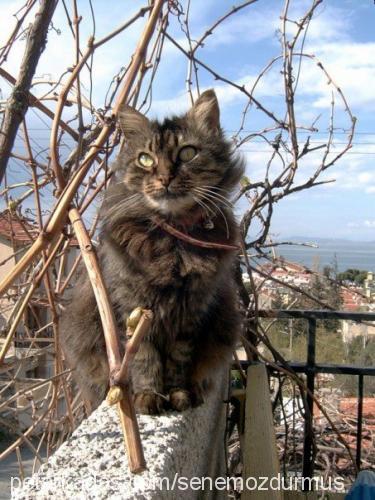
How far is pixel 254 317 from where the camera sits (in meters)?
2.25

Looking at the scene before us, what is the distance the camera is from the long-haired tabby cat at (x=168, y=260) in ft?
4.96

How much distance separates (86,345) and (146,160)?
612 mm

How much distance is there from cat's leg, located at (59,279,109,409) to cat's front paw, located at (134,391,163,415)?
0.24m

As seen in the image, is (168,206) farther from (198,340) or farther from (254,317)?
(254,317)

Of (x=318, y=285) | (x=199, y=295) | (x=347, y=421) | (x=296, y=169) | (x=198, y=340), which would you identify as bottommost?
(x=347, y=421)

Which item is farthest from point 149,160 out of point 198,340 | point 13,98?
point 13,98

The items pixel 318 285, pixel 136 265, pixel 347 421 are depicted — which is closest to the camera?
pixel 136 265

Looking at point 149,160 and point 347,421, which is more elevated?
point 149,160

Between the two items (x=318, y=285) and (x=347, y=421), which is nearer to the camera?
(x=347, y=421)

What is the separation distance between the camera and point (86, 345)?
64.6 inches

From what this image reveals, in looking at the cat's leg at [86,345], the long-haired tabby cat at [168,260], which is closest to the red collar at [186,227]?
the long-haired tabby cat at [168,260]

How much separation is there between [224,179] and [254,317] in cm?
75

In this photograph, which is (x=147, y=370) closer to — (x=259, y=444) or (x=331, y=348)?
(x=259, y=444)

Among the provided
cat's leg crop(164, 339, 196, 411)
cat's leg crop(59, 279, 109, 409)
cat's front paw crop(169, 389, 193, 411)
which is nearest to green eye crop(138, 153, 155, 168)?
cat's leg crop(59, 279, 109, 409)
